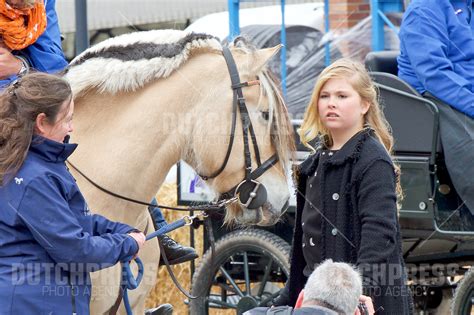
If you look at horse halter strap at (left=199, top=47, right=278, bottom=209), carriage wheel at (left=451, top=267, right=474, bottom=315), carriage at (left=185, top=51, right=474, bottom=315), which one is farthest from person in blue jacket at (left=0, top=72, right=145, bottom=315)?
carriage wheel at (left=451, top=267, right=474, bottom=315)

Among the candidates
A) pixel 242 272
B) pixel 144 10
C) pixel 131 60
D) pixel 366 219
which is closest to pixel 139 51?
pixel 131 60

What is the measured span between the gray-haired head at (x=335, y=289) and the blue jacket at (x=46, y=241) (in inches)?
32.1

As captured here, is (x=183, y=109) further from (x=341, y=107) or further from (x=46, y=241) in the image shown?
(x=46, y=241)

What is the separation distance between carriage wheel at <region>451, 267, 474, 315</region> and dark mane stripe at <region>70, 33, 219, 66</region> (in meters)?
2.44

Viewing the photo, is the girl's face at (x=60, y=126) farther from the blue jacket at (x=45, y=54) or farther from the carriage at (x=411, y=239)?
the carriage at (x=411, y=239)

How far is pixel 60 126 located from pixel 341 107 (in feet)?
3.31

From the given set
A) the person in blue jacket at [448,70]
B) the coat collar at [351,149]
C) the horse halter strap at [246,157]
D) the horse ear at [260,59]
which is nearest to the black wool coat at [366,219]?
the coat collar at [351,149]

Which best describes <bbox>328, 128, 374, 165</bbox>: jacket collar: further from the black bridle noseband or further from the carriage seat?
the carriage seat

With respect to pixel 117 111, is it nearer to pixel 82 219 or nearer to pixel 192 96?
pixel 192 96

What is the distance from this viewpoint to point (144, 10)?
34.5 feet

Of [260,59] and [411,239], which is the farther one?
[411,239]

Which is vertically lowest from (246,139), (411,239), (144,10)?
(411,239)

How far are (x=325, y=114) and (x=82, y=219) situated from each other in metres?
0.95

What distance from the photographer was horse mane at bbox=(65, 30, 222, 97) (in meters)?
3.84
